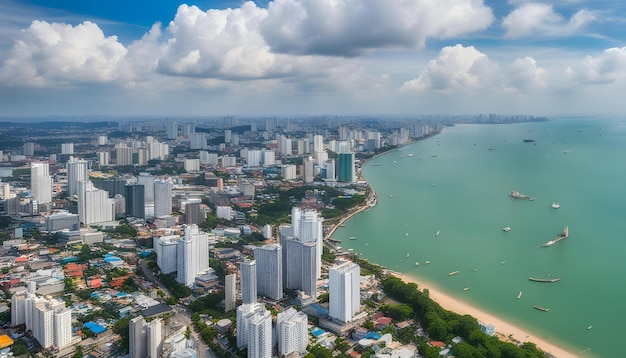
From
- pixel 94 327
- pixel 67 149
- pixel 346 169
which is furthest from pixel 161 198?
pixel 67 149

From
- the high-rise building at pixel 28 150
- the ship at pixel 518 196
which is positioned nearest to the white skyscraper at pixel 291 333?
the ship at pixel 518 196

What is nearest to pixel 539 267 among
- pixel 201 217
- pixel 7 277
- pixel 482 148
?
pixel 201 217

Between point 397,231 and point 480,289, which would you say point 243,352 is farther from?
point 397,231

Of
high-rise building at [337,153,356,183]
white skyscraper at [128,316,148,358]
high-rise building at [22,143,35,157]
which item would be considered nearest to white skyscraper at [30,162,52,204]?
high-rise building at [337,153,356,183]

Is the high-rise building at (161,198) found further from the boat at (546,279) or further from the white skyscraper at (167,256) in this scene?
the boat at (546,279)

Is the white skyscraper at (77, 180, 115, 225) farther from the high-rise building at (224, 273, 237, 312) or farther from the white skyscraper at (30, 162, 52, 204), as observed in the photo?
the high-rise building at (224, 273, 237, 312)

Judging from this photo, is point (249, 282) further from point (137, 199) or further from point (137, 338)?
point (137, 199)
